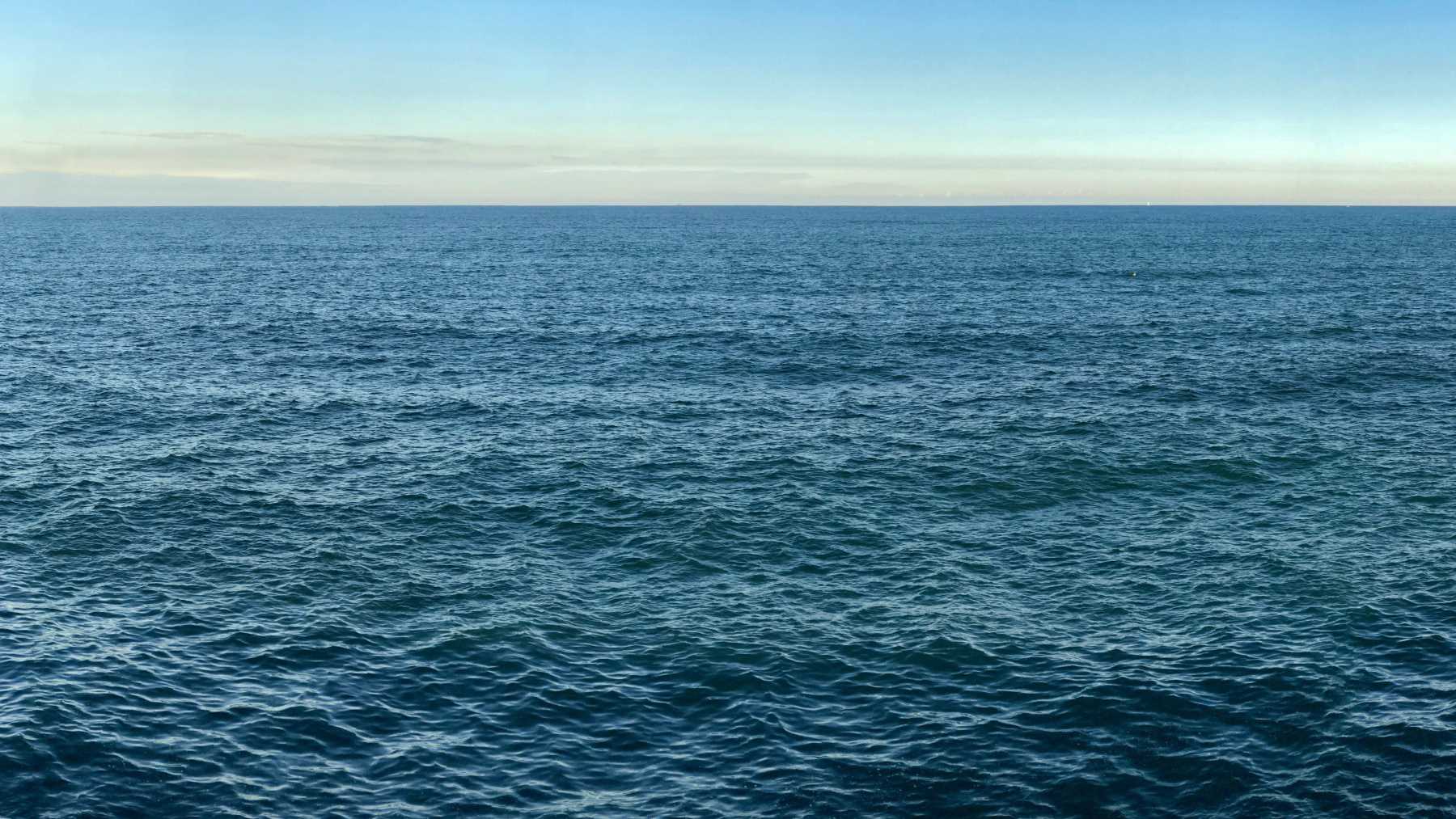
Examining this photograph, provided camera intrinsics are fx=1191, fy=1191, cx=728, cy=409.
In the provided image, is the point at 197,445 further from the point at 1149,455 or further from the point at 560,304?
the point at 560,304

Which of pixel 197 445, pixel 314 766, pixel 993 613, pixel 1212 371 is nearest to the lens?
pixel 314 766

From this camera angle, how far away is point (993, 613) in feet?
174

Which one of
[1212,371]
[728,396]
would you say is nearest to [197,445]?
[728,396]

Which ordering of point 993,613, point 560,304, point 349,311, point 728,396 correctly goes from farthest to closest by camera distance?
point 560,304, point 349,311, point 728,396, point 993,613

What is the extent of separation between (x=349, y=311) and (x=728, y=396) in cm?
7000

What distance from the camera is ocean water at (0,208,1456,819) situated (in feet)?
129

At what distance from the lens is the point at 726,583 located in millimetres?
57188

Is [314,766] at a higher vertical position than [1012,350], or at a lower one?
lower

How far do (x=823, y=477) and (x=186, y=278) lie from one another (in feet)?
496

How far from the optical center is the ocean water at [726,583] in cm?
3938

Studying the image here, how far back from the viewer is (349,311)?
14688 centimetres

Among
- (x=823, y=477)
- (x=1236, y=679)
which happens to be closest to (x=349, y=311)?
(x=823, y=477)

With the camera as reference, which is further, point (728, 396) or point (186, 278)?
point (186, 278)

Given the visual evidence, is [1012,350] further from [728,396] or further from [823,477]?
[823,477]
